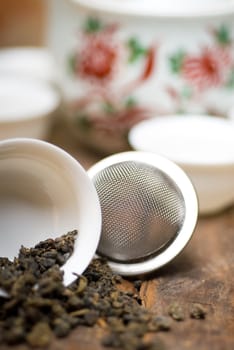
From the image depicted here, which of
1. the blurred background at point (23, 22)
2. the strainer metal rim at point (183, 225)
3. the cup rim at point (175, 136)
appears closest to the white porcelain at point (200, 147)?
the cup rim at point (175, 136)

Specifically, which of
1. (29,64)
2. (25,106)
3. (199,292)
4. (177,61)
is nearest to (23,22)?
(29,64)

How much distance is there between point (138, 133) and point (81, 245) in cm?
35

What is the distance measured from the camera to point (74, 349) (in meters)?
0.88

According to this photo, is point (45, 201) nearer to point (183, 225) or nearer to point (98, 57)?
point (183, 225)

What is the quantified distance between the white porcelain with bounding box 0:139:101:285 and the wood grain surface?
11 cm

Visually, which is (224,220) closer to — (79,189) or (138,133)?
(138,133)

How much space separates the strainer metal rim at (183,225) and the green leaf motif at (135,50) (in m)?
0.31

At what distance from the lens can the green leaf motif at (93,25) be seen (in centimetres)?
138

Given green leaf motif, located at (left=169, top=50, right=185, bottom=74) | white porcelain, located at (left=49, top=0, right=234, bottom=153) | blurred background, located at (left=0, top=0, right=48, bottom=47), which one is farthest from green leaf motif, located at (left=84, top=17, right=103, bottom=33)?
blurred background, located at (left=0, top=0, right=48, bottom=47)

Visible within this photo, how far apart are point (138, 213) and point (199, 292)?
0.15 meters

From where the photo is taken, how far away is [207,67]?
1.39 m

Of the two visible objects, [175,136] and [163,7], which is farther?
[163,7]

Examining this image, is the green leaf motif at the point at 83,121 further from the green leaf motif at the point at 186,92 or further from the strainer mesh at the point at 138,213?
the strainer mesh at the point at 138,213

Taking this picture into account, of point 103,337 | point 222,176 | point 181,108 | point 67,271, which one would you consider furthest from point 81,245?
point 181,108
